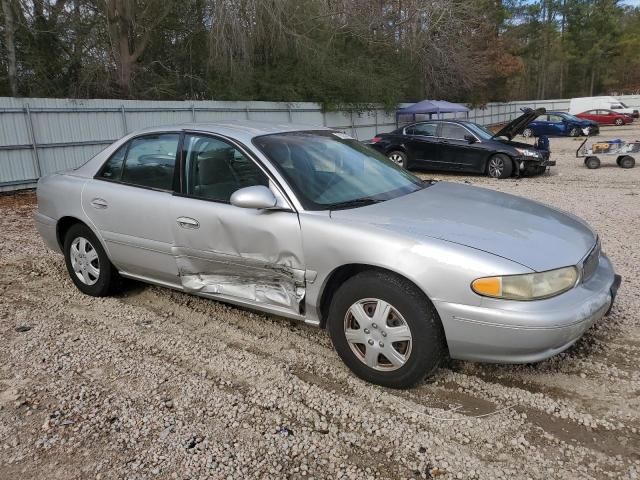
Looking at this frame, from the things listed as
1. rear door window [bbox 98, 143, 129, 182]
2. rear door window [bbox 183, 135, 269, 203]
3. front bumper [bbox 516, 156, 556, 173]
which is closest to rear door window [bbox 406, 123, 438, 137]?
front bumper [bbox 516, 156, 556, 173]

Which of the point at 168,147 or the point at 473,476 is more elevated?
the point at 168,147

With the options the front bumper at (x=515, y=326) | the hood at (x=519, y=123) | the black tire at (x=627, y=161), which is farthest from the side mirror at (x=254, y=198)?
the black tire at (x=627, y=161)

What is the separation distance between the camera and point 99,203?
4289 millimetres

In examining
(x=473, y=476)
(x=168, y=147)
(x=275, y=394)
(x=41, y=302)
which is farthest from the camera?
(x=41, y=302)

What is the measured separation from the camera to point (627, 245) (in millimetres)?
6102

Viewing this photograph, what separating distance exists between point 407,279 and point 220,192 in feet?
5.00

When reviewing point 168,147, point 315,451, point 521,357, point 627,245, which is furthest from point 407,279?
point 627,245

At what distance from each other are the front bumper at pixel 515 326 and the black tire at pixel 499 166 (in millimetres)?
10135

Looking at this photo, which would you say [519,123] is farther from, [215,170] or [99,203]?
[99,203]

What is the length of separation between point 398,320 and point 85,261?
3.04 meters

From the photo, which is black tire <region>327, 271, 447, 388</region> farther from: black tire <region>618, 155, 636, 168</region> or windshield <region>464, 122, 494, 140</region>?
black tire <region>618, 155, 636, 168</region>

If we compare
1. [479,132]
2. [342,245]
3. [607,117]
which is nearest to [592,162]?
[479,132]

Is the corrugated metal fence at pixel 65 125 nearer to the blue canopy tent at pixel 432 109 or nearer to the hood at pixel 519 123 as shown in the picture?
the hood at pixel 519 123

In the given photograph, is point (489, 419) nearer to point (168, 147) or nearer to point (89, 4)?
point (168, 147)
